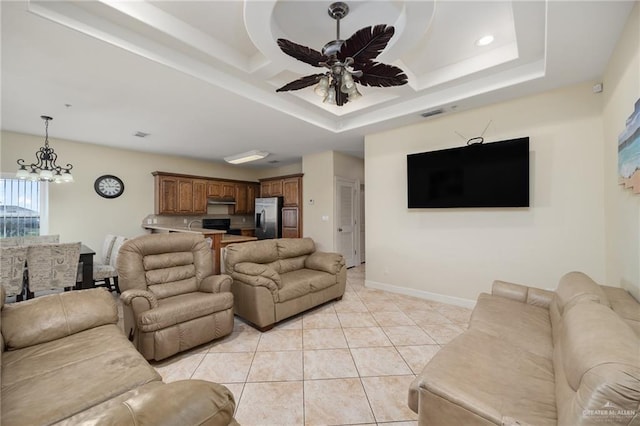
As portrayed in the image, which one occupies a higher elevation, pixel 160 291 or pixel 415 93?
pixel 415 93

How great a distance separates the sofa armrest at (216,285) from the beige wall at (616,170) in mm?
3293

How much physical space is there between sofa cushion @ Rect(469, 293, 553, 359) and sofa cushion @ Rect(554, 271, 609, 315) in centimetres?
18

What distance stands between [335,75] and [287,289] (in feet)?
7.46

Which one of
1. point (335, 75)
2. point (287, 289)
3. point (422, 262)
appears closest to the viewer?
point (335, 75)

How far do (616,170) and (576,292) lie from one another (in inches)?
50.4

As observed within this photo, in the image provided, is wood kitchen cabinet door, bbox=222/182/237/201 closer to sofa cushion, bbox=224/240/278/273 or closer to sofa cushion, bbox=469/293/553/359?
sofa cushion, bbox=224/240/278/273

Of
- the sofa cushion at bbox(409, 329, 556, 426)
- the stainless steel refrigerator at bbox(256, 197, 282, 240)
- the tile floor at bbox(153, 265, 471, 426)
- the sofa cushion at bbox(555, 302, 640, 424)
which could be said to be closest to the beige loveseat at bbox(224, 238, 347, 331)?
the tile floor at bbox(153, 265, 471, 426)

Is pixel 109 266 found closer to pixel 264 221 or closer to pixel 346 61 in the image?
pixel 264 221

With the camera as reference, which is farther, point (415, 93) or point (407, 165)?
point (407, 165)

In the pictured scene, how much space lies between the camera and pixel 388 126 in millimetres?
4008

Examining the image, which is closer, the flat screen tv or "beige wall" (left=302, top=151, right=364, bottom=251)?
the flat screen tv

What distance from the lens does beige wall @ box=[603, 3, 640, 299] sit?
1764mm

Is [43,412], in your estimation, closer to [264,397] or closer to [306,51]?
[264,397]

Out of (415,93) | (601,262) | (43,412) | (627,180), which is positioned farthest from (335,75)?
(601,262)
